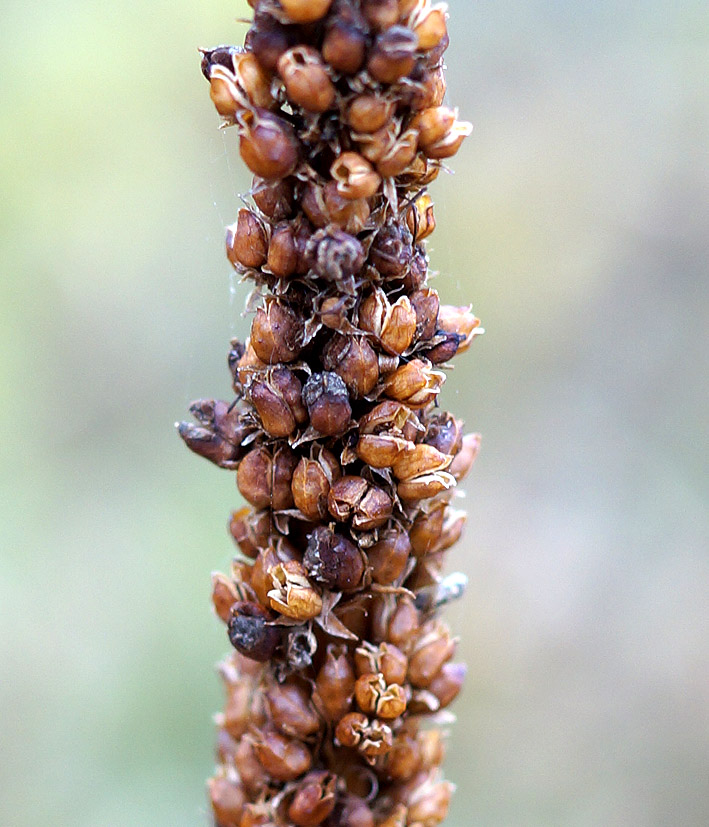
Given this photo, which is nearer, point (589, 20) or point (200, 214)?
point (200, 214)

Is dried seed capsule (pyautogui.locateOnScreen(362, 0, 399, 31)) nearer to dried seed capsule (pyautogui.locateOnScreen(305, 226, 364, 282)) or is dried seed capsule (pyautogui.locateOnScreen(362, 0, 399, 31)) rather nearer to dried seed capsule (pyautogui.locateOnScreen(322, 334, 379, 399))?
dried seed capsule (pyautogui.locateOnScreen(305, 226, 364, 282))

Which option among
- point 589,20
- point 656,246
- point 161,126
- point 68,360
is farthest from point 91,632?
point 589,20

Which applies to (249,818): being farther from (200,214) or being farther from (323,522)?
(200,214)

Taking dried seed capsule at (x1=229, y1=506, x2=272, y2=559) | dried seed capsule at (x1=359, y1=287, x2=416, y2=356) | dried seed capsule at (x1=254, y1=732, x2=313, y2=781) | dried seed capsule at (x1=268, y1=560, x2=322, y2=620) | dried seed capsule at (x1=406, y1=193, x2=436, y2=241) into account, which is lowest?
dried seed capsule at (x1=254, y1=732, x2=313, y2=781)

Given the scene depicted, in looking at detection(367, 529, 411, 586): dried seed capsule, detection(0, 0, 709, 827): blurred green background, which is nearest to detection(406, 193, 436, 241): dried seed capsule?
detection(367, 529, 411, 586): dried seed capsule

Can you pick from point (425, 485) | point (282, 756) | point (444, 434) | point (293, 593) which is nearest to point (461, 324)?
point (444, 434)

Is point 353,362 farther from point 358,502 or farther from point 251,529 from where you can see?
point 251,529

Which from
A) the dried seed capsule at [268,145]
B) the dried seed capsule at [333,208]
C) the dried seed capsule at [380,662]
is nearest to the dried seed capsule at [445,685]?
the dried seed capsule at [380,662]

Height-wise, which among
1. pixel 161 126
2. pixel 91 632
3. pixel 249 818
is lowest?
pixel 249 818
